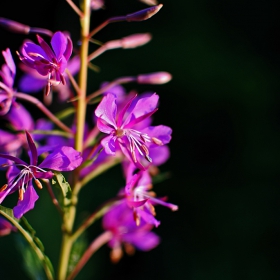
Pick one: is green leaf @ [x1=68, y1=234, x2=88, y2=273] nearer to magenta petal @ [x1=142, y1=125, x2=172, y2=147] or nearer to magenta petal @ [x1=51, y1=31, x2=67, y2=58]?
magenta petal @ [x1=142, y1=125, x2=172, y2=147]

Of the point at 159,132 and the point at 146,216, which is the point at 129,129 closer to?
the point at 159,132

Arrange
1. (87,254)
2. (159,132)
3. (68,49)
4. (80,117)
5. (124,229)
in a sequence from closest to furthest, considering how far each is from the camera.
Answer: (68,49) < (159,132) < (80,117) < (87,254) < (124,229)

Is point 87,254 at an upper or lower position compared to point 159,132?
lower

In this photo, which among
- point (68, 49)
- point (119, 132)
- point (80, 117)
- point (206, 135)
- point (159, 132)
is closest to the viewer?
point (68, 49)

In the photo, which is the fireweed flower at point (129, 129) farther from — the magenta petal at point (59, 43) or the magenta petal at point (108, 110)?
the magenta petal at point (59, 43)

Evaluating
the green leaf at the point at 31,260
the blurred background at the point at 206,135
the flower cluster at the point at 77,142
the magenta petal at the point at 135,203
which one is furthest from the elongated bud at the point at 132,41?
the blurred background at the point at 206,135

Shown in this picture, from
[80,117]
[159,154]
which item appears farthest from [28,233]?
[159,154]
